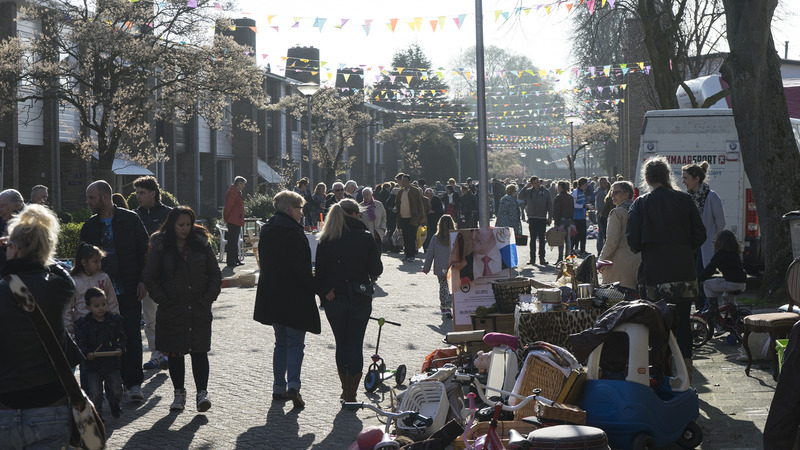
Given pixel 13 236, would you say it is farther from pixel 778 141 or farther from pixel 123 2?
pixel 123 2

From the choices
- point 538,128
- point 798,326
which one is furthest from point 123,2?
point 538,128

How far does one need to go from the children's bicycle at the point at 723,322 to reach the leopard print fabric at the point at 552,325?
8.25 feet

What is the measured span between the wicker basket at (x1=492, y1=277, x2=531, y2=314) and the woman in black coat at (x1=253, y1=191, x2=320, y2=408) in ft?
7.01

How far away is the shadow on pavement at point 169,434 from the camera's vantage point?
6777 millimetres

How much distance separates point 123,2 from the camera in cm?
2462

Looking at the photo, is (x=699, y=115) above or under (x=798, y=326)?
above

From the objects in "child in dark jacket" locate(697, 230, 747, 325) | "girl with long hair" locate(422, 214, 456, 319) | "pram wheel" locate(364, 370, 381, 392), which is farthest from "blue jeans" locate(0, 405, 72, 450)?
"girl with long hair" locate(422, 214, 456, 319)

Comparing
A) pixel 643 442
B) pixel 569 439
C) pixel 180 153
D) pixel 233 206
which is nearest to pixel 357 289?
pixel 643 442

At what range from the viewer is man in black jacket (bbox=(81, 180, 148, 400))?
8.52 meters

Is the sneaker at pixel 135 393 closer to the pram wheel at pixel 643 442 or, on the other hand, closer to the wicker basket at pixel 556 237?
the pram wheel at pixel 643 442

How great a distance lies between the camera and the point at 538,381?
6355mm

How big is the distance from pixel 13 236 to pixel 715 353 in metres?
7.76

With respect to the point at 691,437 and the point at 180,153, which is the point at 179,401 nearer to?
the point at 691,437

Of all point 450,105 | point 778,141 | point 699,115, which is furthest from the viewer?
point 450,105
